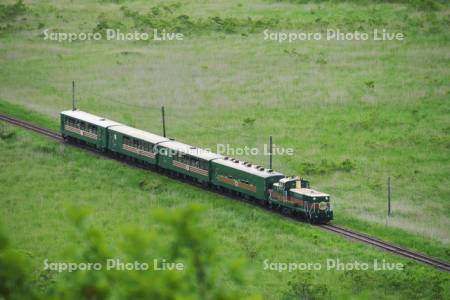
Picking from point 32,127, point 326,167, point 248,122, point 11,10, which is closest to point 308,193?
point 326,167

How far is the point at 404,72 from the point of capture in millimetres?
72000

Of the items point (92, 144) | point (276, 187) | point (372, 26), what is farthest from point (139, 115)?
point (372, 26)

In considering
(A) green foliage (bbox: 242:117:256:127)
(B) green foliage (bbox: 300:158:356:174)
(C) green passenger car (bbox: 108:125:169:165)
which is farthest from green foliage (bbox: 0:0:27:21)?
(B) green foliage (bbox: 300:158:356:174)

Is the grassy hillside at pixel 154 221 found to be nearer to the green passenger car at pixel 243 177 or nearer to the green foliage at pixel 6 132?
the green foliage at pixel 6 132

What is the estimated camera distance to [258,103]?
67.1m

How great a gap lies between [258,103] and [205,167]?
1900 cm

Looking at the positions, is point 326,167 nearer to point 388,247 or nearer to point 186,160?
point 186,160

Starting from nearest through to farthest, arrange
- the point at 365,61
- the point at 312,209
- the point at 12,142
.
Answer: the point at 312,209, the point at 12,142, the point at 365,61

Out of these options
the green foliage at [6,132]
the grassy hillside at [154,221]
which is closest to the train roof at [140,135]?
Answer: the grassy hillside at [154,221]

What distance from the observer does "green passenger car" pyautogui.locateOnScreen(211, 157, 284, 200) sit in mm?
46188

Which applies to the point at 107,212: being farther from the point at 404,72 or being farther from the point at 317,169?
the point at 404,72

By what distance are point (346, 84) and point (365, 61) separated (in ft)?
19.9

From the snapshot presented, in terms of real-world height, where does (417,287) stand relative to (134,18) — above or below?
below

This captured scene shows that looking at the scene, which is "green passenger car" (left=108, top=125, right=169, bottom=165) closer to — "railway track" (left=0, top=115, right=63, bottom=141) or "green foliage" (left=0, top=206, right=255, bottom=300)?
"railway track" (left=0, top=115, right=63, bottom=141)
